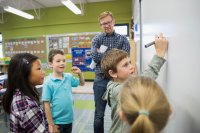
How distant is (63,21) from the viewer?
729 cm

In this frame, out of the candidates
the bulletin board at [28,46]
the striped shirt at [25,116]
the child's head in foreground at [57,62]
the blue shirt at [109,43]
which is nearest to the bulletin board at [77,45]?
the bulletin board at [28,46]

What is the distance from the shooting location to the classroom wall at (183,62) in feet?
2.13

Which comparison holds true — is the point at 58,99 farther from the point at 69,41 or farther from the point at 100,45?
the point at 69,41

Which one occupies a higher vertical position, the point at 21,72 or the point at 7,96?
the point at 21,72

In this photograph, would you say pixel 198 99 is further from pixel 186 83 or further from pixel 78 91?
pixel 78 91

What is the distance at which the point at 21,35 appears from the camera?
7.80 m

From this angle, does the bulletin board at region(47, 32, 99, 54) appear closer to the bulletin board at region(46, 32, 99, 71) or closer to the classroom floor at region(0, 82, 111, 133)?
the bulletin board at region(46, 32, 99, 71)

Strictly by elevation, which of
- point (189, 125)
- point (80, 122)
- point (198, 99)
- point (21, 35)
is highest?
point (21, 35)

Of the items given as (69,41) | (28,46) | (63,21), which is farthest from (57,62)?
(28,46)

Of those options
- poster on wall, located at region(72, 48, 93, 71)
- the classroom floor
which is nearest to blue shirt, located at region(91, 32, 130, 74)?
the classroom floor

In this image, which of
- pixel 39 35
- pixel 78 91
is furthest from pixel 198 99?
pixel 39 35

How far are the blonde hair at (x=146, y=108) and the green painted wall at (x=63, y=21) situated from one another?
6365 millimetres

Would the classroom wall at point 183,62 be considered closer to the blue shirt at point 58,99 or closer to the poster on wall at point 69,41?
the blue shirt at point 58,99

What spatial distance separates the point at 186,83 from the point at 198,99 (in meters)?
0.13
